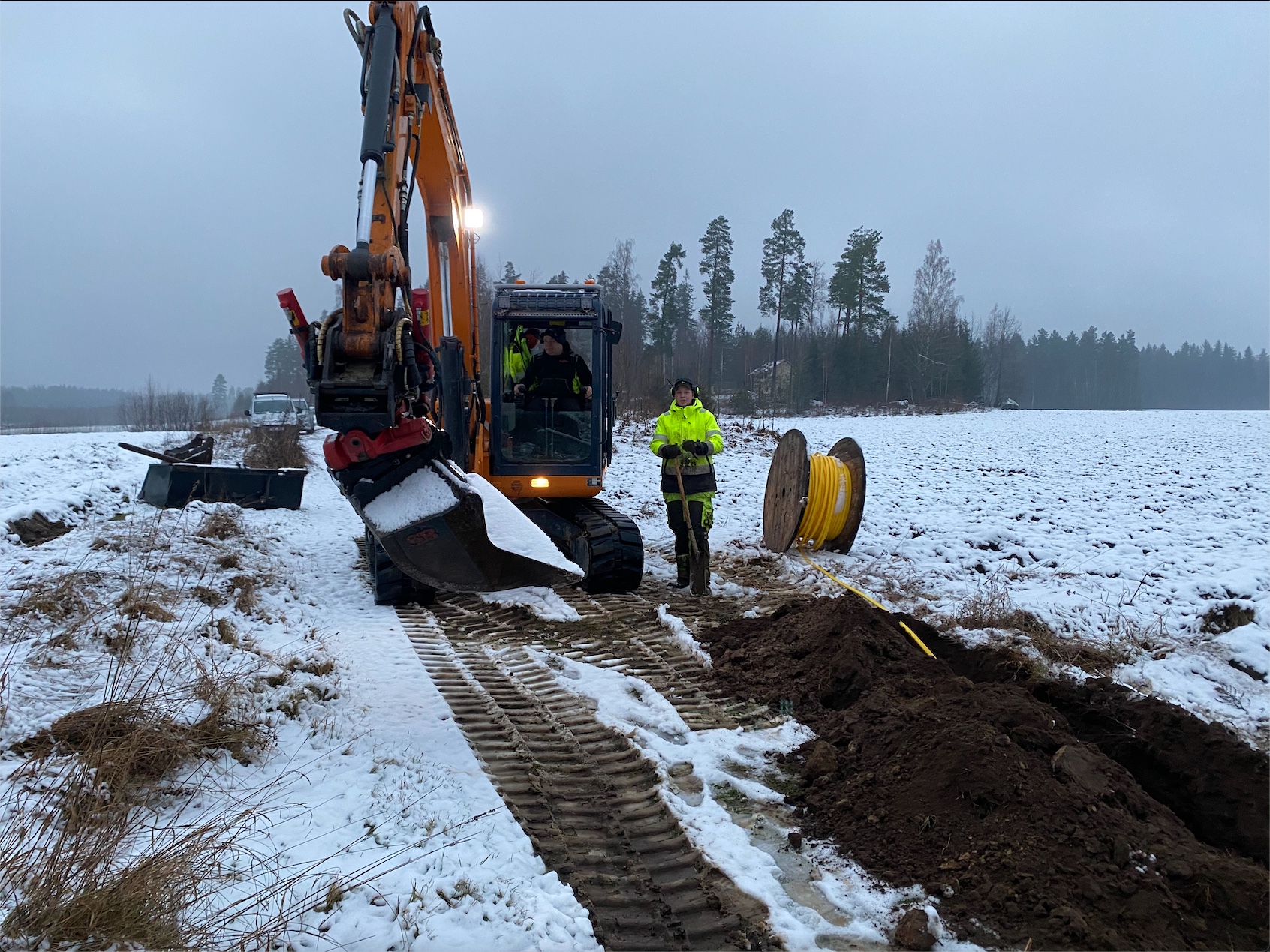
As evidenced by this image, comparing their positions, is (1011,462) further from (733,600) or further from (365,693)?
(365,693)

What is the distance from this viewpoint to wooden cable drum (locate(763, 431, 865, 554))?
8.91 metres

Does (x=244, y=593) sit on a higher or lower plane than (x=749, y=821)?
higher

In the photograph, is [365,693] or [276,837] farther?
[365,693]

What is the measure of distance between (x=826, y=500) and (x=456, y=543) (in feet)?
18.1

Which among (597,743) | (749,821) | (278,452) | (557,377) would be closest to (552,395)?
(557,377)

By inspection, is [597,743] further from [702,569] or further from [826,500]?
[826,500]

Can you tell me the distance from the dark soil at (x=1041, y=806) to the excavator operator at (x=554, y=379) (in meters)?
4.25

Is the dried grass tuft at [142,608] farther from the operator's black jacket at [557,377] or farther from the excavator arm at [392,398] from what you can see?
the operator's black jacket at [557,377]

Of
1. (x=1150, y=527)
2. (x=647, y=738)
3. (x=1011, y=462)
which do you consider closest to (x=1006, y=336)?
(x=1011, y=462)

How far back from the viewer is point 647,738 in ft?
14.2

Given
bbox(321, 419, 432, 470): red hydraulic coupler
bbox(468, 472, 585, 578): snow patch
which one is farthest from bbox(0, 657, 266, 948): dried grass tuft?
bbox(468, 472, 585, 578): snow patch

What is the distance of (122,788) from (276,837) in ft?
1.99

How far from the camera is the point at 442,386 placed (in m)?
7.30

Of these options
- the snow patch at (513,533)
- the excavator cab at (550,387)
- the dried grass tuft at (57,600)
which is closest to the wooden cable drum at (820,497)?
the excavator cab at (550,387)
